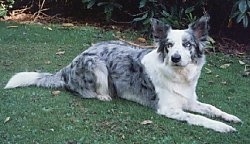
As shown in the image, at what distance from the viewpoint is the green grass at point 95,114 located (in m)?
5.46

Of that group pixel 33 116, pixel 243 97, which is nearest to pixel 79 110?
pixel 33 116

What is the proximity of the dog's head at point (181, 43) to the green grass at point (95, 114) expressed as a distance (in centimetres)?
72

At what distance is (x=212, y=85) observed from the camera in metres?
7.74

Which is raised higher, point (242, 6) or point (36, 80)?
point (242, 6)

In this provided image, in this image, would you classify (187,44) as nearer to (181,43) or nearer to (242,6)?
(181,43)

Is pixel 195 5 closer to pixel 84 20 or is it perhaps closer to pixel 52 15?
pixel 84 20

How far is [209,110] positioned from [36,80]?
2460mm

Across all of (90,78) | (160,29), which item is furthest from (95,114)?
(160,29)

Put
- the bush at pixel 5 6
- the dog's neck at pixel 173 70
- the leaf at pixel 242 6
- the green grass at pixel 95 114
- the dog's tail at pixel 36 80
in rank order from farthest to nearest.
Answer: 1. the bush at pixel 5 6
2. the leaf at pixel 242 6
3. the dog's tail at pixel 36 80
4. the dog's neck at pixel 173 70
5. the green grass at pixel 95 114

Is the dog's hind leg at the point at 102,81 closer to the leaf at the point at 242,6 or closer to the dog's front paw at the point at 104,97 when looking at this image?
the dog's front paw at the point at 104,97

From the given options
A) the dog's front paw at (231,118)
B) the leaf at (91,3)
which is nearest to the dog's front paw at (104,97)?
the dog's front paw at (231,118)

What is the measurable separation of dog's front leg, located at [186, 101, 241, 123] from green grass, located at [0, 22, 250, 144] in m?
0.12

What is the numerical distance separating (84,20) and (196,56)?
6439 mm

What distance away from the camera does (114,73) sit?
6.80 metres
